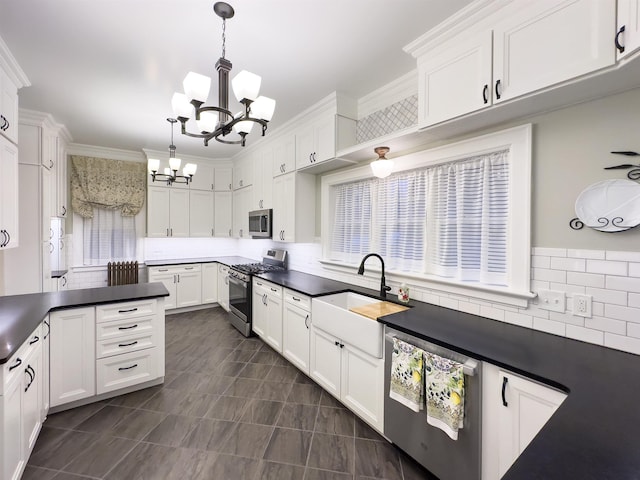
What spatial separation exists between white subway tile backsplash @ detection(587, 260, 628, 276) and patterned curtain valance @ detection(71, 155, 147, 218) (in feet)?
19.4

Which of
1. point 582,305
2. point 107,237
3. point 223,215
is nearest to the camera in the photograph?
point 582,305

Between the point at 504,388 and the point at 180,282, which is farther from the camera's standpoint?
the point at 180,282

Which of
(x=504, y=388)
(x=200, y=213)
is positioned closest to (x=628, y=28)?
(x=504, y=388)

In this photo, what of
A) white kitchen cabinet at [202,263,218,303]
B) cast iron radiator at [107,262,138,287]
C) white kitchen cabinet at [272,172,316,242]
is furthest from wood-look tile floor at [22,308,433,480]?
cast iron radiator at [107,262,138,287]

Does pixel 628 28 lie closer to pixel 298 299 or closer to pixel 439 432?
pixel 439 432

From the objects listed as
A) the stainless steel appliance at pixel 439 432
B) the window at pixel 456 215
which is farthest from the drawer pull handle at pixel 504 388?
the window at pixel 456 215

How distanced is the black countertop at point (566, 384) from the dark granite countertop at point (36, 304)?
215 centimetres

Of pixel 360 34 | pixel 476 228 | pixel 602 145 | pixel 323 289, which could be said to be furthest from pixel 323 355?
pixel 360 34

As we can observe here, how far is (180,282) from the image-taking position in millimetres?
4832

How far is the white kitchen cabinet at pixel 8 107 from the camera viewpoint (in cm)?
207

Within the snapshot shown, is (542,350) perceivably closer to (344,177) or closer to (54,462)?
(344,177)

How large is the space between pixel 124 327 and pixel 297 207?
6.97 feet

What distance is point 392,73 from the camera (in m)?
2.41

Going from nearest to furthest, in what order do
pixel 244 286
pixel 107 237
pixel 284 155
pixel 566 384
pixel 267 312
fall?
1. pixel 566 384
2. pixel 267 312
3. pixel 284 155
4. pixel 244 286
5. pixel 107 237
